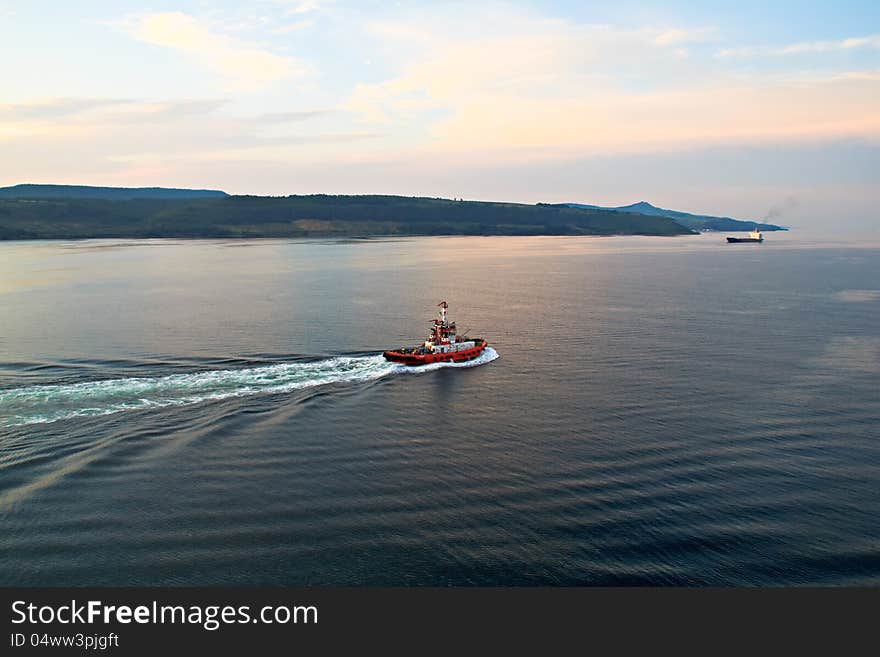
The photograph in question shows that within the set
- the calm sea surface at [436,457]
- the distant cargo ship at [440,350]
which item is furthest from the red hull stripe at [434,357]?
the calm sea surface at [436,457]

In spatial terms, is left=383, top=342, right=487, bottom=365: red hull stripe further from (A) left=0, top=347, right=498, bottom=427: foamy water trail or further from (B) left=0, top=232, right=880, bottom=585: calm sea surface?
(B) left=0, top=232, right=880, bottom=585: calm sea surface

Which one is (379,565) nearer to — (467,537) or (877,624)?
(467,537)

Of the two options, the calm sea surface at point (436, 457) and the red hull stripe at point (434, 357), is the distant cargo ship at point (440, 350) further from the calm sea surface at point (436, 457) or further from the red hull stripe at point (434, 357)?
the calm sea surface at point (436, 457)

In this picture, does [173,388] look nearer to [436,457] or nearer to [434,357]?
[436,457]

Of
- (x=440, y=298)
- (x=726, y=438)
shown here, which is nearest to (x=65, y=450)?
(x=726, y=438)

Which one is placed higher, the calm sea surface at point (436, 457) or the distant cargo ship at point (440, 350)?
the distant cargo ship at point (440, 350)

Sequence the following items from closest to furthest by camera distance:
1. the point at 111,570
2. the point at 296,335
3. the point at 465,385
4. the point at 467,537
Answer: the point at 111,570
the point at 467,537
the point at 465,385
the point at 296,335
